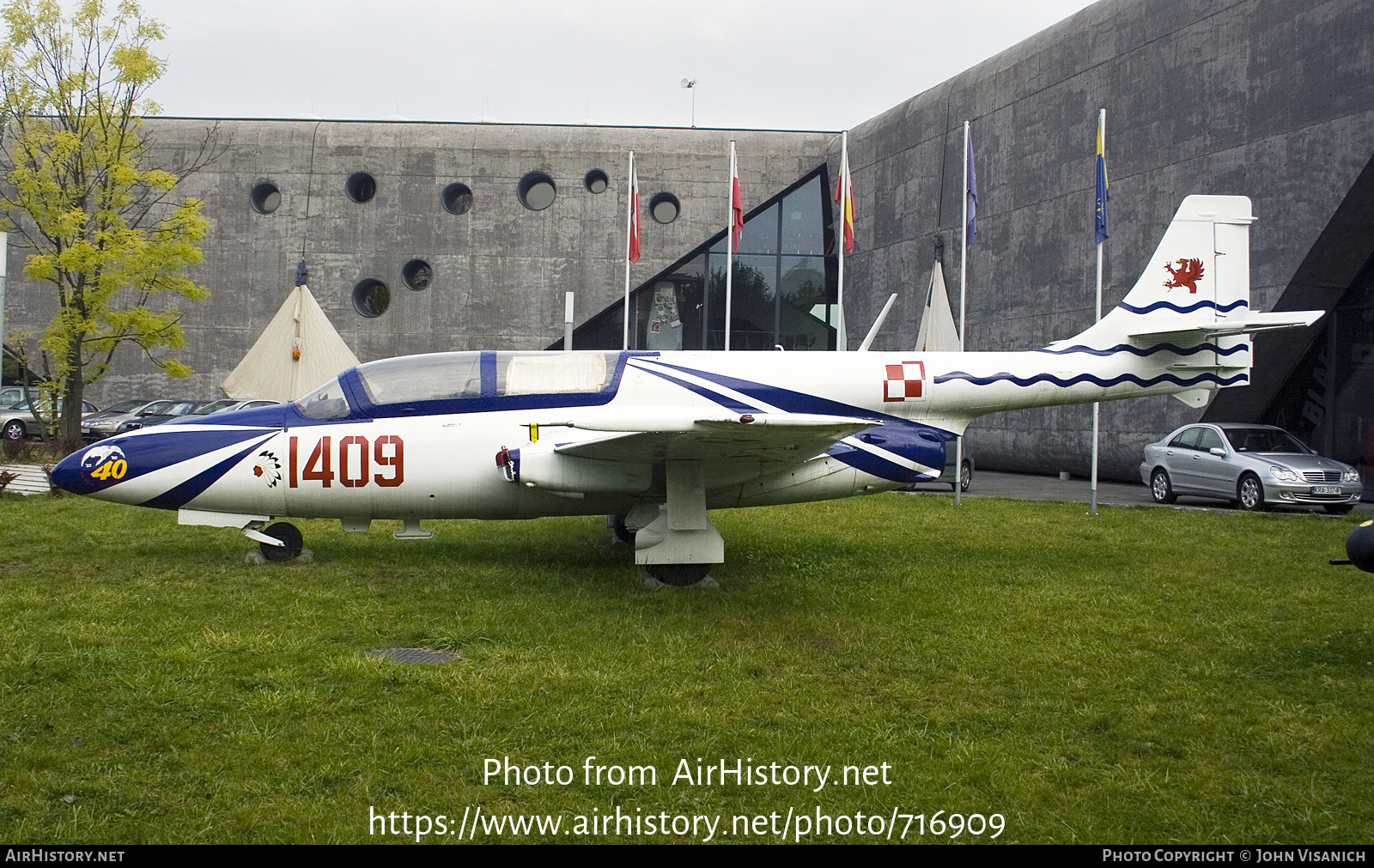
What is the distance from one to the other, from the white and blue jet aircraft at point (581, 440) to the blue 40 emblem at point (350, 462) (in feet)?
0.04

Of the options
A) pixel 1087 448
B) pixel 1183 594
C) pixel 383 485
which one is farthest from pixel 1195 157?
pixel 383 485

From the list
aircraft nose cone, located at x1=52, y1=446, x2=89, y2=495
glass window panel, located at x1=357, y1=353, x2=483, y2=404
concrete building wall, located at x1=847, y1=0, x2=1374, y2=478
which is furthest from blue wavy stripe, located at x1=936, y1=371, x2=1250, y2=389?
aircraft nose cone, located at x1=52, y1=446, x2=89, y2=495

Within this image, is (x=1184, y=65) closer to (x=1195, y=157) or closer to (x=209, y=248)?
(x=1195, y=157)

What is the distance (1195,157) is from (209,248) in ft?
83.2

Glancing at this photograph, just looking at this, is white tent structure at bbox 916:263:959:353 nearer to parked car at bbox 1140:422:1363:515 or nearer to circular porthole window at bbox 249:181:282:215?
parked car at bbox 1140:422:1363:515

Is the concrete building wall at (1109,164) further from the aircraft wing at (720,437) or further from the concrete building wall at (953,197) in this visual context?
the aircraft wing at (720,437)

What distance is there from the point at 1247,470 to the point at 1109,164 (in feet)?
23.7

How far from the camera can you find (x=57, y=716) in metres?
4.92

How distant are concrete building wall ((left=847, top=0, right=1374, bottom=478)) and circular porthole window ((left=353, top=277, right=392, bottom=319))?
13564 millimetres

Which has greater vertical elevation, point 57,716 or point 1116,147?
point 1116,147

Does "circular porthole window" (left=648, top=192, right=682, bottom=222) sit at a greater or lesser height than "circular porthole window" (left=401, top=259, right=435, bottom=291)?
greater

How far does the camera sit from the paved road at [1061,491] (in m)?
16.8

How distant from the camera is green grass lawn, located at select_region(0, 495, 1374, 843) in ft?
13.4

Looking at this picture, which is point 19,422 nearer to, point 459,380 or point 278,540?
point 278,540
